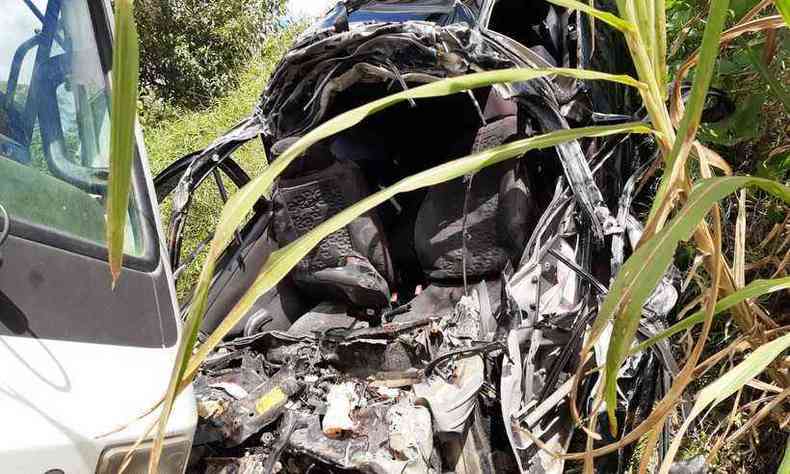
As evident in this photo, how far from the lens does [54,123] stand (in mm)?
1869

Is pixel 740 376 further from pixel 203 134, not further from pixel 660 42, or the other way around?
pixel 203 134

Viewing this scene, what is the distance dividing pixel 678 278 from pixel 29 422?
2021 millimetres

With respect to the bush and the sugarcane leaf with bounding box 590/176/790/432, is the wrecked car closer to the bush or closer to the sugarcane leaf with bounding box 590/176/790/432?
the sugarcane leaf with bounding box 590/176/790/432

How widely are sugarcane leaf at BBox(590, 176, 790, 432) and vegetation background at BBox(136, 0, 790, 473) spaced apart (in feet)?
2.17

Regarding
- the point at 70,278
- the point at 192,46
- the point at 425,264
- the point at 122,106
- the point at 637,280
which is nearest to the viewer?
the point at 122,106

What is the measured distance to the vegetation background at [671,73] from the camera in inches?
97.2

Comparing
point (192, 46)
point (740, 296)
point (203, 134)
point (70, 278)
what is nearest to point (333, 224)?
point (740, 296)

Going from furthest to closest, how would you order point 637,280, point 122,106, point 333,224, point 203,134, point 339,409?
point 203,134 < point 339,409 < point 333,224 < point 637,280 < point 122,106

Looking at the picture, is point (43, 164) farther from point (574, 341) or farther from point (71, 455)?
point (574, 341)

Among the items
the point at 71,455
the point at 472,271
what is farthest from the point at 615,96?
the point at 71,455

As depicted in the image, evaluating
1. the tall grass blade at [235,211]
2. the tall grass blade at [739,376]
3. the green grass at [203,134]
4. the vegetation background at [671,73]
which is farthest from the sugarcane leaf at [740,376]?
the green grass at [203,134]

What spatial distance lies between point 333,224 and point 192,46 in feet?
35.4

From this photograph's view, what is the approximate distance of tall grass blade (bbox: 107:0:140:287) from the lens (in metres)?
0.82

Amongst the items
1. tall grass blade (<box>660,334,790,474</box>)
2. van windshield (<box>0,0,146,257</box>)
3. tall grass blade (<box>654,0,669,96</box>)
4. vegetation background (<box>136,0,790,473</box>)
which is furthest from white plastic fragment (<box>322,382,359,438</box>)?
tall grass blade (<box>654,0,669,96</box>)
